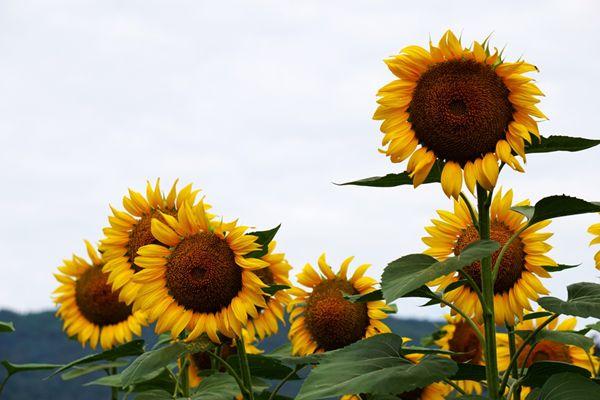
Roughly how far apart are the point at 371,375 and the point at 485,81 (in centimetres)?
120

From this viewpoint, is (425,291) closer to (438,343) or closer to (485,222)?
(485,222)

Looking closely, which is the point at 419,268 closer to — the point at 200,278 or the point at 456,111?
the point at 456,111

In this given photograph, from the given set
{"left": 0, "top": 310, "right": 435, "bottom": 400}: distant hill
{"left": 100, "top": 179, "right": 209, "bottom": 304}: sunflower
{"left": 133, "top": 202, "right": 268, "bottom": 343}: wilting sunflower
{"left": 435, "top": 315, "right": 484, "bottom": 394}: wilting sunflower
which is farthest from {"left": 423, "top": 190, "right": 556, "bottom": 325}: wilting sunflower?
{"left": 0, "top": 310, "right": 435, "bottom": 400}: distant hill

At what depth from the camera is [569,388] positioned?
2.87 m

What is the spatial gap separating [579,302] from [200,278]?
1.58 meters

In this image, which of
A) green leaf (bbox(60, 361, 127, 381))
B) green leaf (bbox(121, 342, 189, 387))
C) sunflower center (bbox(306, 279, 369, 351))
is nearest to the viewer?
green leaf (bbox(121, 342, 189, 387))

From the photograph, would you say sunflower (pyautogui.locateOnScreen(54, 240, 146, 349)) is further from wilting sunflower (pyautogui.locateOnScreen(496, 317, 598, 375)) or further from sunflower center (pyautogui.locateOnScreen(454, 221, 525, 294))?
sunflower center (pyautogui.locateOnScreen(454, 221, 525, 294))

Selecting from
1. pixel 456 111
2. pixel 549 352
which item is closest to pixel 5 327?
pixel 456 111

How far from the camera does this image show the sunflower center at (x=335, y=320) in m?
4.44

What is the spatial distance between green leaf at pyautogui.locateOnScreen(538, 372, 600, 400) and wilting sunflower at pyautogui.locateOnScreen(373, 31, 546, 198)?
79 centimetres

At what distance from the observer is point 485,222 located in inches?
116

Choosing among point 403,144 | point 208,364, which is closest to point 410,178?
point 403,144

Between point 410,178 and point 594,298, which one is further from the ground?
point 410,178

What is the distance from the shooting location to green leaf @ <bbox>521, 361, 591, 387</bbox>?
10.5ft
